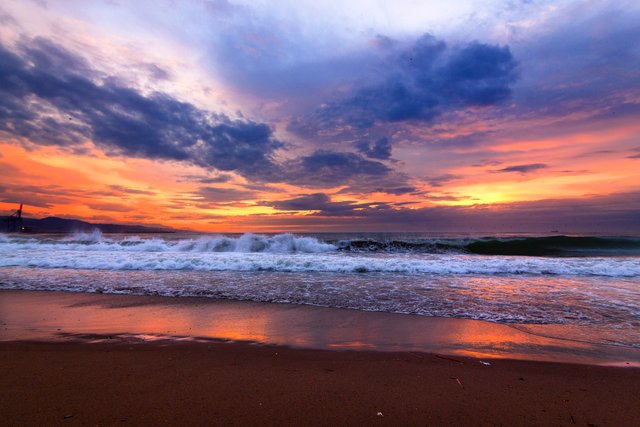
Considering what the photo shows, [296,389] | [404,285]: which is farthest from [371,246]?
[296,389]

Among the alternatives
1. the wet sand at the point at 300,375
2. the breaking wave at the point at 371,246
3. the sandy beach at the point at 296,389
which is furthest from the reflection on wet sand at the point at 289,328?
the breaking wave at the point at 371,246

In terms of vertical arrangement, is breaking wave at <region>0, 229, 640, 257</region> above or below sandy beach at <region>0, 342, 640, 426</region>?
above

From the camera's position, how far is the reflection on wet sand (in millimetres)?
4664

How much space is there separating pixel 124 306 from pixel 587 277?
1511cm

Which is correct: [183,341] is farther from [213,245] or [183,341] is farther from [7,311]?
[213,245]

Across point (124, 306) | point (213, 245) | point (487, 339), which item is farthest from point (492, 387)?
point (213, 245)

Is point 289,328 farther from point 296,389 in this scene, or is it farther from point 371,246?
point 371,246

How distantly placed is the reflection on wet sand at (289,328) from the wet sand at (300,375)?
38 millimetres

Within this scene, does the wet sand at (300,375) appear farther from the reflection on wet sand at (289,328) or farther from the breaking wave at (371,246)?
the breaking wave at (371,246)

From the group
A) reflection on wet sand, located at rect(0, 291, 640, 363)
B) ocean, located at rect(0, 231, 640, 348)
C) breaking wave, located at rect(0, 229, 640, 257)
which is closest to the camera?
reflection on wet sand, located at rect(0, 291, 640, 363)

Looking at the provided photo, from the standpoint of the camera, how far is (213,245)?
24406 millimetres

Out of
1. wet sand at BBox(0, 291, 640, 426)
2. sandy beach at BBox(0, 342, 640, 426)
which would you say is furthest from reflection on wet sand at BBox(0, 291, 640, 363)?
sandy beach at BBox(0, 342, 640, 426)

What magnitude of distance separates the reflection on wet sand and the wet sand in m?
0.04

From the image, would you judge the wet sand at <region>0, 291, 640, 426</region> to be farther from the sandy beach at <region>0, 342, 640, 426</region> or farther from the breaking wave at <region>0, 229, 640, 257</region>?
the breaking wave at <region>0, 229, 640, 257</region>
